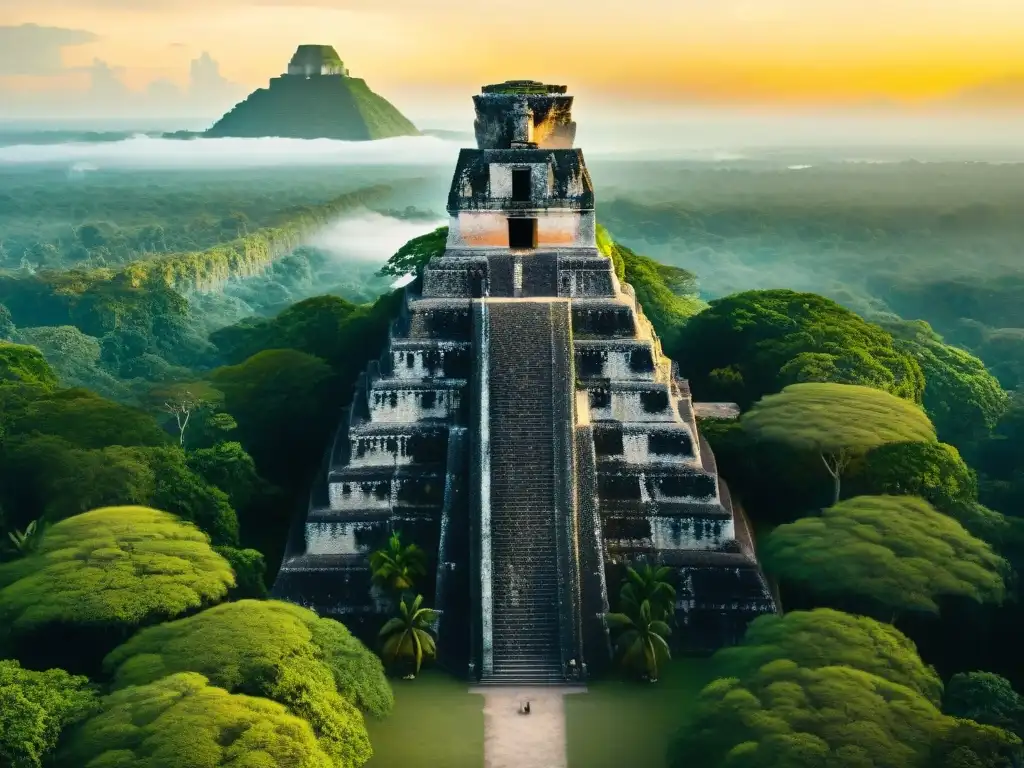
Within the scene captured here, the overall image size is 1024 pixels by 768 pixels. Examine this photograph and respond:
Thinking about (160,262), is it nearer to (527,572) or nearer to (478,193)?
(478,193)

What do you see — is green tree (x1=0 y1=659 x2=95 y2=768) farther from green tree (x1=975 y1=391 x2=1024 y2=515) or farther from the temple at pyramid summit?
green tree (x1=975 y1=391 x2=1024 y2=515)

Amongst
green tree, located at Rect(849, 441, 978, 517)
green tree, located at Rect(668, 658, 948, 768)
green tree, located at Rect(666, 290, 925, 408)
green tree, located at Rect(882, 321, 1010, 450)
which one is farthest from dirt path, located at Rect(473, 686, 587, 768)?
Result: green tree, located at Rect(882, 321, 1010, 450)

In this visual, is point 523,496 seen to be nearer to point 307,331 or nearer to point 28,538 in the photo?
point 28,538

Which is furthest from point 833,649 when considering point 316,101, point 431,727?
point 316,101

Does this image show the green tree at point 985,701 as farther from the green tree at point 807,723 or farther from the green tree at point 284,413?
the green tree at point 284,413

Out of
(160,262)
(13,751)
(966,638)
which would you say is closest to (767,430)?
(966,638)

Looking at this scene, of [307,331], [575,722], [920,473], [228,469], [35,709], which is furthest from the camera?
[307,331]
